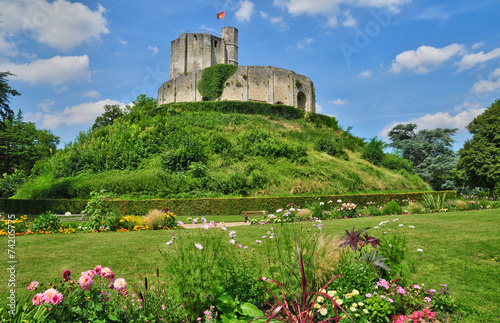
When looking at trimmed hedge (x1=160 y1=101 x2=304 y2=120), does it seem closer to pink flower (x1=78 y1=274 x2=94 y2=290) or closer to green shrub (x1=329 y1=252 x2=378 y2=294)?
green shrub (x1=329 y1=252 x2=378 y2=294)

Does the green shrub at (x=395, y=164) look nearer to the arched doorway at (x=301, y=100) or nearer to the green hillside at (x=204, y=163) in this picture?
the green hillside at (x=204, y=163)

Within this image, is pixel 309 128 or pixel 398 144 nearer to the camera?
pixel 309 128

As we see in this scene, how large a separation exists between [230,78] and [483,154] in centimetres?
2403

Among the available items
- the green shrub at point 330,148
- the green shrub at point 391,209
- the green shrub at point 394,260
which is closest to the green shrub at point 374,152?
the green shrub at point 330,148

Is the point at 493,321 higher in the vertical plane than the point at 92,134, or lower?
lower

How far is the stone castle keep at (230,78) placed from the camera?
30453 mm

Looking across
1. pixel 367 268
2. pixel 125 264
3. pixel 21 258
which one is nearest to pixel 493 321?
pixel 367 268

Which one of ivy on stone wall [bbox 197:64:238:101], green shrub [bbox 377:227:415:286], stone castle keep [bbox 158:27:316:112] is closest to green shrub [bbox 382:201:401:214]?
green shrub [bbox 377:227:415:286]

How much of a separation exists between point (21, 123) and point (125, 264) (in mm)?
35600

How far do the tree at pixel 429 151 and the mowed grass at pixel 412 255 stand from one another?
2863cm

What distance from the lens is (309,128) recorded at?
2811 cm

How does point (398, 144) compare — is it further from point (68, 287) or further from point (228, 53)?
point (68, 287)

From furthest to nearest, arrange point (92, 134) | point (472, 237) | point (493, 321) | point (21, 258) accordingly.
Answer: point (92, 134) < point (472, 237) < point (21, 258) < point (493, 321)

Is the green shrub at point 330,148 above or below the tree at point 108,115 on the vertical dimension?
below
